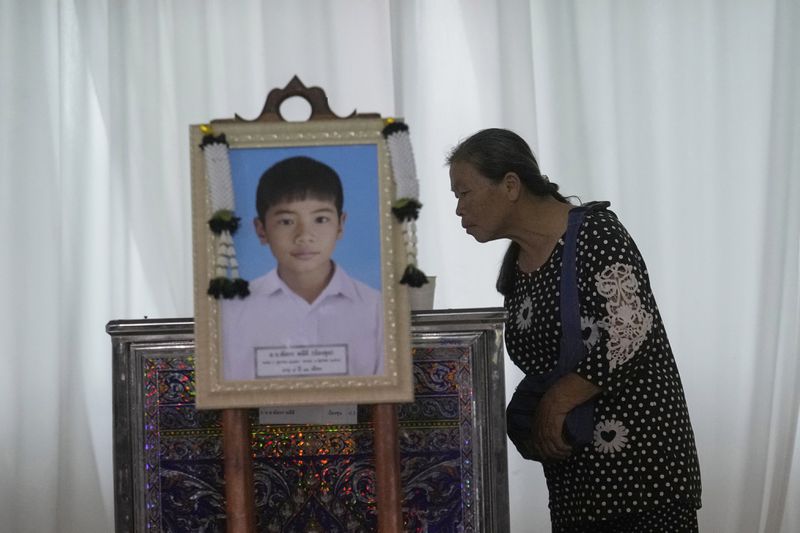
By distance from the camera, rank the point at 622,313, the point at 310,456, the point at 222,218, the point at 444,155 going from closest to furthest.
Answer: the point at 222,218 < the point at 310,456 < the point at 622,313 < the point at 444,155

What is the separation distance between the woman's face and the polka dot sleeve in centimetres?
20

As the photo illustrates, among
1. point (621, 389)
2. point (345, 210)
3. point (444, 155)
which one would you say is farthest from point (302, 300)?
point (444, 155)

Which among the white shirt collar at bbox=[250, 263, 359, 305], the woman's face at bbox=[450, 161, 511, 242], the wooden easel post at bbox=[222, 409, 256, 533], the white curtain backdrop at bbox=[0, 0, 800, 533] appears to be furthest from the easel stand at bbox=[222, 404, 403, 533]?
the white curtain backdrop at bbox=[0, 0, 800, 533]

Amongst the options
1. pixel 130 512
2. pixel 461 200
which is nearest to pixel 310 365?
pixel 130 512

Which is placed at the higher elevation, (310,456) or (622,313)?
(622,313)

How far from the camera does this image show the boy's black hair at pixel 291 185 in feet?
4.32

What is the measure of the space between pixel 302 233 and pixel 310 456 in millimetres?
360

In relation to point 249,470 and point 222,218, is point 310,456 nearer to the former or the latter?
point 249,470

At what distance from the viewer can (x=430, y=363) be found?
1.44 meters

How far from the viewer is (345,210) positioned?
4.33 ft

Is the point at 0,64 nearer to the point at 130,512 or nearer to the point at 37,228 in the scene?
the point at 37,228

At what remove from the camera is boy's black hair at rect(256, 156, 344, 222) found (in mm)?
1316

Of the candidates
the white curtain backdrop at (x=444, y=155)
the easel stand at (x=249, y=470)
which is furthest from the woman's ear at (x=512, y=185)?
the white curtain backdrop at (x=444, y=155)

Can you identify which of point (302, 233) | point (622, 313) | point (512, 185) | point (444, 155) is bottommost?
point (622, 313)
